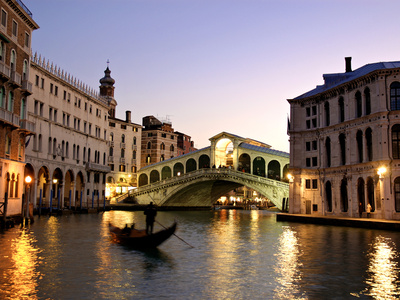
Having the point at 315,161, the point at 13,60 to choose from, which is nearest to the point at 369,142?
the point at 315,161

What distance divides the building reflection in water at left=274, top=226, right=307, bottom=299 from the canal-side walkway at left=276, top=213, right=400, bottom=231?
28.6ft

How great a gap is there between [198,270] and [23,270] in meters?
4.69

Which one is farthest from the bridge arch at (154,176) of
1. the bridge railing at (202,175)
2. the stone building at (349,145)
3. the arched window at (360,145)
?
the arched window at (360,145)

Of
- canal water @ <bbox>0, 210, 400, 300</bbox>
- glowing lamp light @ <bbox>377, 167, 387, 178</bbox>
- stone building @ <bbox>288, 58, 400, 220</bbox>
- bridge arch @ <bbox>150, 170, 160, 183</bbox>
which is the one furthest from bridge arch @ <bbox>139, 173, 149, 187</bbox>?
canal water @ <bbox>0, 210, 400, 300</bbox>

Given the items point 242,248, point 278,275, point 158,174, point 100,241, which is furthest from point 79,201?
point 278,275

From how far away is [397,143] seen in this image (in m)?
30.0

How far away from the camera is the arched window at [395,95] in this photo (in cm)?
3048

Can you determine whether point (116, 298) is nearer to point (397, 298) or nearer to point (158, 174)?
point (397, 298)

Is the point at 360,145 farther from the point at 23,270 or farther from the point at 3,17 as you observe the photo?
the point at 23,270

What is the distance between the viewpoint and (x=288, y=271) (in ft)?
42.5

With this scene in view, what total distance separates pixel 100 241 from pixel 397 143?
20.2 m

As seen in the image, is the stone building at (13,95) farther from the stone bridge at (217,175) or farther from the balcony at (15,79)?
the stone bridge at (217,175)

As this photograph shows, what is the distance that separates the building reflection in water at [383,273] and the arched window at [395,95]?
45.8 feet

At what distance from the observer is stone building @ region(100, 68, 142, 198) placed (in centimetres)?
7244
